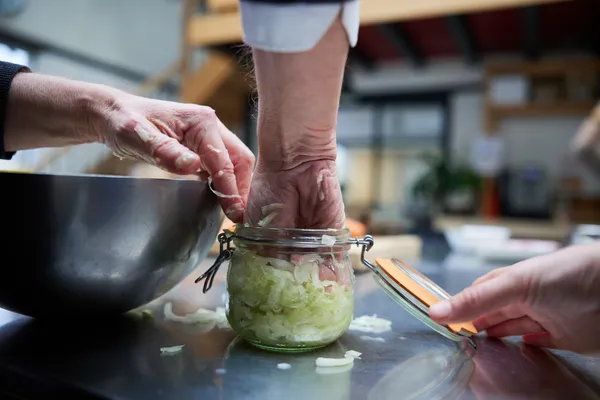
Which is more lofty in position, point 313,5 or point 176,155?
point 313,5

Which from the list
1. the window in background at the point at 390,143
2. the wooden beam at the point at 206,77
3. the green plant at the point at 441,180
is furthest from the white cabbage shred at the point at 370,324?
the window in background at the point at 390,143

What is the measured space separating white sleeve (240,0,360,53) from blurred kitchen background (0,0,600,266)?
336 centimetres

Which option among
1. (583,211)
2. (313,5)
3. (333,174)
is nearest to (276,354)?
(333,174)

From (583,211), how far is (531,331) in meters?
5.32

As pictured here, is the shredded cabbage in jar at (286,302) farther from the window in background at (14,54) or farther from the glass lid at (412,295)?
the window in background at (14,54)

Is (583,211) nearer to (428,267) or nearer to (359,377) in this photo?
(428,267)

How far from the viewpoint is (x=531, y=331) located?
0.52m

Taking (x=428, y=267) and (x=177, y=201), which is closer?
(x=177, y=201)

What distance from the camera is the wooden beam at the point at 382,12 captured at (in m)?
1.45

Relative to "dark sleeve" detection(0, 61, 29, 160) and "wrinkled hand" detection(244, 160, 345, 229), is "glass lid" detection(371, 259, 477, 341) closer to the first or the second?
"wrinkled hand" detection(244, 160, 345, 229)

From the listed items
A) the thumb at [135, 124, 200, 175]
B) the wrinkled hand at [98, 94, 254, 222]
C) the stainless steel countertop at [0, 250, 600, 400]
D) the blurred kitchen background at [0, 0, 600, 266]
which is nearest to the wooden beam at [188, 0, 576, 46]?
the wrinkled hand at [98, 94, 254, 222]

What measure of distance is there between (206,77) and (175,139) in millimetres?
3988

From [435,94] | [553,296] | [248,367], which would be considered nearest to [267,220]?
[248,367]

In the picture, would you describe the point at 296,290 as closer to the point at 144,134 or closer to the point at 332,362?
the point at 332,362
